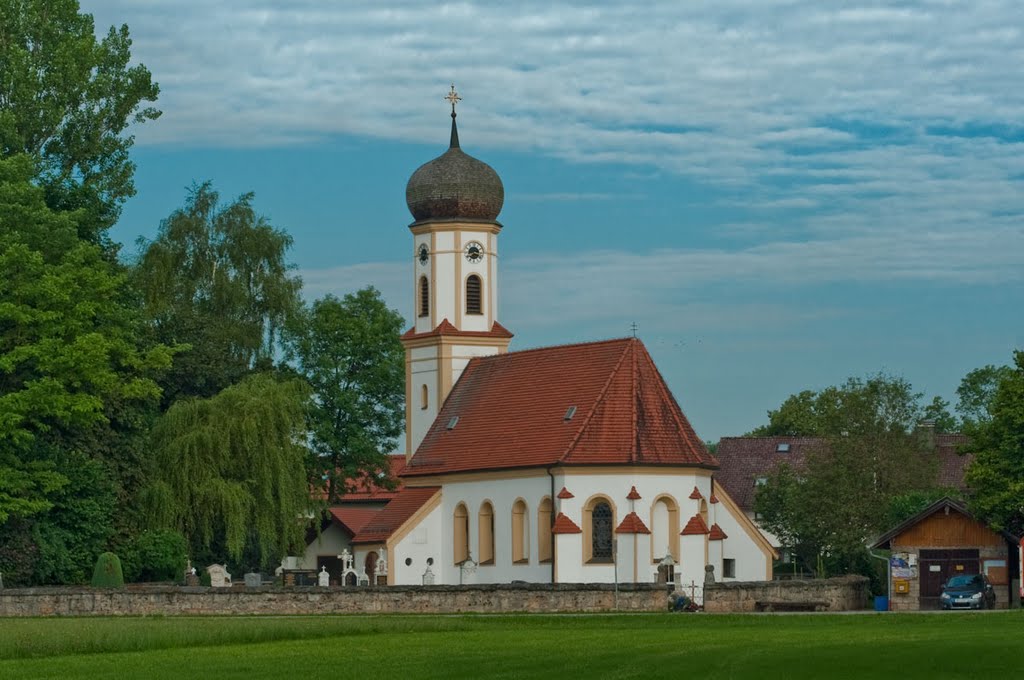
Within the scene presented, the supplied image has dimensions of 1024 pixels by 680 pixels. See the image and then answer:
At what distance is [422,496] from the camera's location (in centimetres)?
7769

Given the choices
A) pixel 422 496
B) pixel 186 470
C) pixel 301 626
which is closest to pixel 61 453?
pixel 186 470

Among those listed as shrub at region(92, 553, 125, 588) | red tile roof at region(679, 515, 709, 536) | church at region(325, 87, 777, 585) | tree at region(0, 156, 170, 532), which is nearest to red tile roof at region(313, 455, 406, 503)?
church at region(325, 87, 777, 585)

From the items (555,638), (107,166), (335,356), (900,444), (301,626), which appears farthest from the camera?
(335,356)

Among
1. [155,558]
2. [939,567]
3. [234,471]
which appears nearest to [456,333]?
[234,471]

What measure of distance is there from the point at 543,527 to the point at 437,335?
13.3m

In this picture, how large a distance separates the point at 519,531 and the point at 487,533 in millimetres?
2147

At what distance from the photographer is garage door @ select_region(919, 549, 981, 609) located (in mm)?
61906

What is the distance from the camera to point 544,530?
71.9 m

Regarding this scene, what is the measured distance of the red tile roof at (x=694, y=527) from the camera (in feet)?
231

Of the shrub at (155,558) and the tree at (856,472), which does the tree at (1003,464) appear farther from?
the shrub at (155,558)

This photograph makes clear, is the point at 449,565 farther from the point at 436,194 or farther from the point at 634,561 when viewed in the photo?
the point at 436,194

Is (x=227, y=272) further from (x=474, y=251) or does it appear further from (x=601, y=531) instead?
(x=601, y=531)

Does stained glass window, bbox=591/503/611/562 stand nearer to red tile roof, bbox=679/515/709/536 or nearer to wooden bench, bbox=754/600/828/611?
red tile roof, bbox=679/515/709/536

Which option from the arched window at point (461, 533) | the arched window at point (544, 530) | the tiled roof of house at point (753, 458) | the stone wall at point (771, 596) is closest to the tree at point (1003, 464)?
the stone wall at point (771, 596)
